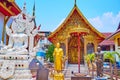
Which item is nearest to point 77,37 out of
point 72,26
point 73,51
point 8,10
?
point 72,26

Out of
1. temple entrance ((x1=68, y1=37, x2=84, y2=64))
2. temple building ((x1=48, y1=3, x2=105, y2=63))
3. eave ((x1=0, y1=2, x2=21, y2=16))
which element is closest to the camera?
eave ((x1=0, y1=2, x2=21, y2=16))

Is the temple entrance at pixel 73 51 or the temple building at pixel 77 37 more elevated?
the temple building at pixel 77 37

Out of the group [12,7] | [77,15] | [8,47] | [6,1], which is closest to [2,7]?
[6,1]

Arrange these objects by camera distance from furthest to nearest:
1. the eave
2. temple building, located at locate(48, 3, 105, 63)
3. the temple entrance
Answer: the temple entrance
temple building, located at locate(48, 3, 105, 63)
the eave

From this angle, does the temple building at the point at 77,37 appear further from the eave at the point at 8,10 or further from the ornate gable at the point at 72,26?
the eave at the point at 8,10

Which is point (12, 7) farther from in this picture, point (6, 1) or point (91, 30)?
point (91, 30)

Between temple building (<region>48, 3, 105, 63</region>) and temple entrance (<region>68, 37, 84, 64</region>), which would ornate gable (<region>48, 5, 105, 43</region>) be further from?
temple entrance (<region>68, 37, 84, 64</region>)

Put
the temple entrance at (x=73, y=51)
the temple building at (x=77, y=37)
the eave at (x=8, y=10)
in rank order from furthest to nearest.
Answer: the temple entrance at (x=73, y=51), the temple building at (x=77, y=37), the eave at (x=8, y=10)

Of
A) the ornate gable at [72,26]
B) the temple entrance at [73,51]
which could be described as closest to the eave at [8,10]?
the ornate gable at [72,26]

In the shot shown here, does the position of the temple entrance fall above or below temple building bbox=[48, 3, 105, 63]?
below

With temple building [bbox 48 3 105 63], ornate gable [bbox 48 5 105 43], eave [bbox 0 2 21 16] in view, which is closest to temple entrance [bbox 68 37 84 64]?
temple building [bbox 48 3 105 63]

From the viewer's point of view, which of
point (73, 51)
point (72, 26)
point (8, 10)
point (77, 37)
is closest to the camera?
point (8, 10)

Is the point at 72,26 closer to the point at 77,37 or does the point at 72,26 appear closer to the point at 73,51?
the point at 77,37

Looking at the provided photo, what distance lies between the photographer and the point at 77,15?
18.5m
